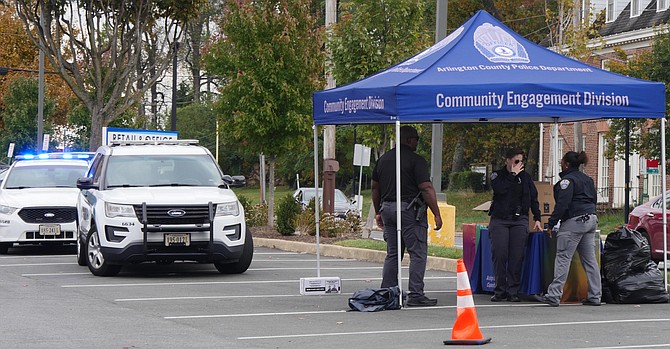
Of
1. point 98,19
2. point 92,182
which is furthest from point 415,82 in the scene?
point 98,19

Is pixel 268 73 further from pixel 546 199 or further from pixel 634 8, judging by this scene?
pixel 634 8

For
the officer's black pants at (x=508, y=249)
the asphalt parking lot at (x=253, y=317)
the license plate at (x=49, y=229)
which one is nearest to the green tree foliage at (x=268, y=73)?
the license plate at (x=49, y=229)

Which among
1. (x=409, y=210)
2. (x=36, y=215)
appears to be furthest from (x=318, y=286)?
(x=36, y=215)

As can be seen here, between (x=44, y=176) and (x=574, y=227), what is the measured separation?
12162 mm

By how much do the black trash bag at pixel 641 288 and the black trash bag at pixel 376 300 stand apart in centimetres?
279

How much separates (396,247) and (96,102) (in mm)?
21854

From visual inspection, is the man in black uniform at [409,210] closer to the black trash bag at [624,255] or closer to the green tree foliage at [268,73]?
the black trash bag at [624,255]

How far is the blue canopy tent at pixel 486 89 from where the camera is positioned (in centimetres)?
1276

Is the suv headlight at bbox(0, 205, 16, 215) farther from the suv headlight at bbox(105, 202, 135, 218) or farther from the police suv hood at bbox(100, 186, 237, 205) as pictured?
the suv headlight at bbox(105, 202, 135, 218)

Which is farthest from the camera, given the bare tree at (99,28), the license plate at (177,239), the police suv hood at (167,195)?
the bare tree at (99,28)

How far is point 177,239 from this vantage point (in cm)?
1619

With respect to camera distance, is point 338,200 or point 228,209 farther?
point 338,200

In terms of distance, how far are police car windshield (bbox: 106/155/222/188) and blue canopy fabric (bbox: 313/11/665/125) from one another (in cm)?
373

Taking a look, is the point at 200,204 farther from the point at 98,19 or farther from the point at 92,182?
the point at 98,19
